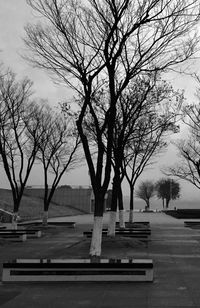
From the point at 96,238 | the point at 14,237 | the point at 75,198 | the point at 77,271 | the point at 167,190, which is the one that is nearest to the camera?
the point at 77,271

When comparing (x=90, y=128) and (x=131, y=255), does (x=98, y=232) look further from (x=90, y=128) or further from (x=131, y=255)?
(x=90, y=128)

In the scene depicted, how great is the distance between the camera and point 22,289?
9.67m

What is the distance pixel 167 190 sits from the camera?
11050 cm

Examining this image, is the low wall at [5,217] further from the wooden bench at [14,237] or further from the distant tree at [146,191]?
the distant tree at [146,191]

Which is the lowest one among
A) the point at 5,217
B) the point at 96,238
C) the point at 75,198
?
the point at 96,238

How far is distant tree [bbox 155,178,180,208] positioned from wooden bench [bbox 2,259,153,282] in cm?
9741

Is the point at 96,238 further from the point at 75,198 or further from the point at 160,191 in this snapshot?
the point at 160,191

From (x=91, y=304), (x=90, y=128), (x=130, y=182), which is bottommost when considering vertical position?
(x=91, y=304)

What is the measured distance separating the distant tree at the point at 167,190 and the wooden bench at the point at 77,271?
320 ft

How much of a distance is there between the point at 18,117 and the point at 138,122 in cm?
649

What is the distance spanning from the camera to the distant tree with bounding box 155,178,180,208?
109125 mm

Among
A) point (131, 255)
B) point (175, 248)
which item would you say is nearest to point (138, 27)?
point (131, 255)

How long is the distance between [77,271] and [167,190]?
10153 centimetres

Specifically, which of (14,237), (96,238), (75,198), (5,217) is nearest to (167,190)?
(75,198)
